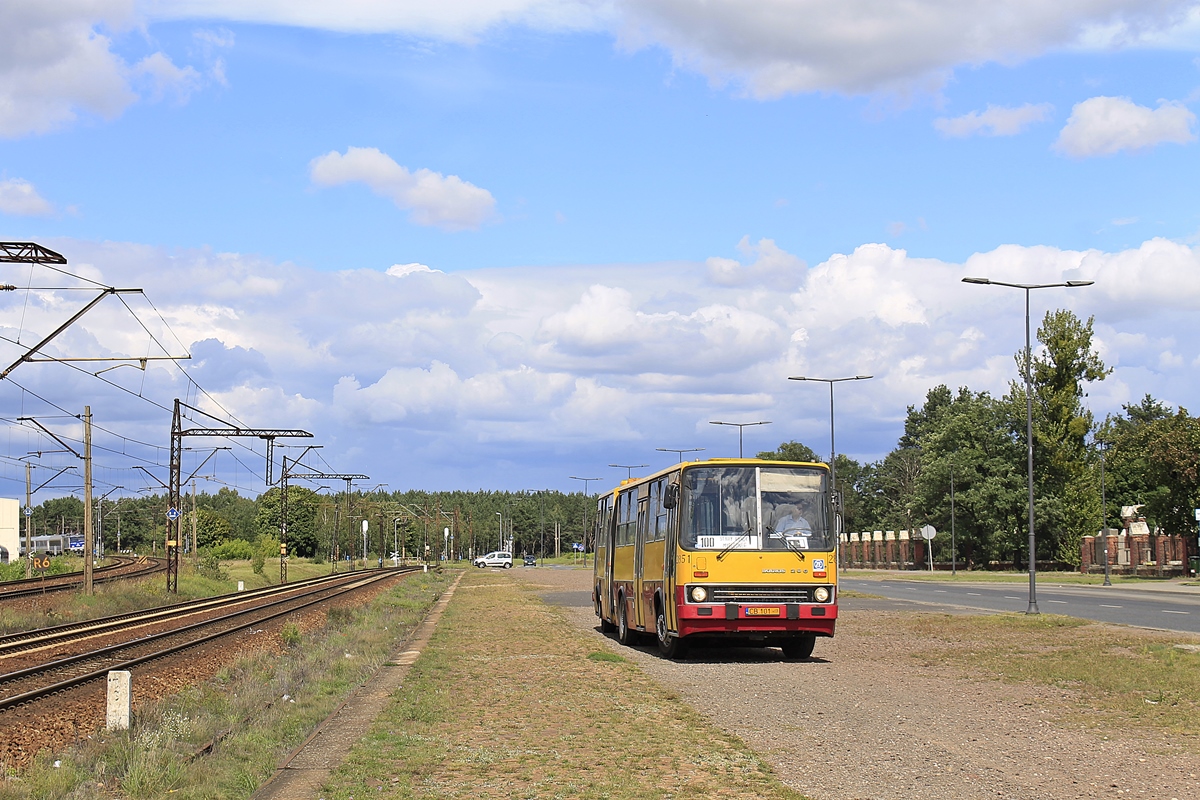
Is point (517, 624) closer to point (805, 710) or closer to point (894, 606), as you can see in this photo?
point (894, 606)

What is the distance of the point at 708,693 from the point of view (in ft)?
48.6

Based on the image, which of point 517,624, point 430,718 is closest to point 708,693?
point 430,718

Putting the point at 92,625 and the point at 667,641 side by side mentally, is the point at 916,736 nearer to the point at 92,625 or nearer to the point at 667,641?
the point at 667,641

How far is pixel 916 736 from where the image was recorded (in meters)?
11.2

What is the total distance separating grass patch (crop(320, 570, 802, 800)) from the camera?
8828mm

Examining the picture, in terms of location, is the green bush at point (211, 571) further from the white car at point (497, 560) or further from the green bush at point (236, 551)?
the green bush at point (236, 551)

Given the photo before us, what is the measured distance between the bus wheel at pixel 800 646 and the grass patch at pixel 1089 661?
166cm

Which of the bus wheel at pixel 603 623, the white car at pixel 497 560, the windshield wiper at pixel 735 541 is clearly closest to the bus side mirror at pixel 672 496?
the windshield wiper at pixel 735 541

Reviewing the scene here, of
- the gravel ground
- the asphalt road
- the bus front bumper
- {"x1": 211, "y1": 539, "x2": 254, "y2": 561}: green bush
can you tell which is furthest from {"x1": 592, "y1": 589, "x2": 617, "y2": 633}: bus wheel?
{"x1": 211, "y1": 539, "x2": 254, "y2": 561}: green bush

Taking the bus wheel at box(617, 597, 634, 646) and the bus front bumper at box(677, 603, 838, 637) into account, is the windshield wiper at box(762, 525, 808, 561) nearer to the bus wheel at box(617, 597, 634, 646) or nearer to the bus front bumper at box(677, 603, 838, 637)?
the bus front bumper at box(677, 603, 838, 637)

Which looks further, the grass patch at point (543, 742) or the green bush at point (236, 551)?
the green bush at point (236, 551)

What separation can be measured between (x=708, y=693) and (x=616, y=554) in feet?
32.0

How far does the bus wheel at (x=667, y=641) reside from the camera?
1898cm

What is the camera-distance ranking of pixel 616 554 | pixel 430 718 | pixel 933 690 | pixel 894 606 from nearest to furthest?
pixel 430 718 < pixel 933 690 < pixel 616 554 < pixel 894 606
